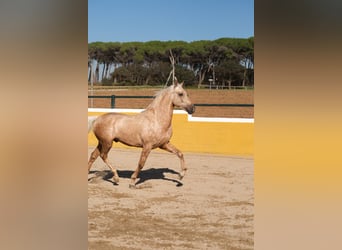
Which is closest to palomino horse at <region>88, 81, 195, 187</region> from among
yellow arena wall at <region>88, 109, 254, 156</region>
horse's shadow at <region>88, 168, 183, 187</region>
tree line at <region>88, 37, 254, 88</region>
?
horse's shadow at <region>88, 168, 183, 187</region>

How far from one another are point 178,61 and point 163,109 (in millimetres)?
13960

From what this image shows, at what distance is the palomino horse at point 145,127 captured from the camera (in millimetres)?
5957

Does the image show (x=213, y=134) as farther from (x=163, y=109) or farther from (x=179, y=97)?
(x=163, y=109)

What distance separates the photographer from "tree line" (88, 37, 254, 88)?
17.0m

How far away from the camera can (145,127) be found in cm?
603

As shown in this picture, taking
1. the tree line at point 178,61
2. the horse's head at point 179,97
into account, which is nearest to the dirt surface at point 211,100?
the tree line at point 178,61

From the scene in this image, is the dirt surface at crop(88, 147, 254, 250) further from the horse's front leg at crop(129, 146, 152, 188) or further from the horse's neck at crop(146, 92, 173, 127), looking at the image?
the horse's neck at crop(146, 92, 173, 127)

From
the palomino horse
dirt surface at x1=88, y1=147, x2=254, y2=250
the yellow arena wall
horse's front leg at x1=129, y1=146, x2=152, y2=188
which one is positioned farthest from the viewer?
the yellow arena wall

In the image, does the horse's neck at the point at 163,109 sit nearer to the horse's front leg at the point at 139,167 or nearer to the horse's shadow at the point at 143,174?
the horse's front leg at the point at 139,167

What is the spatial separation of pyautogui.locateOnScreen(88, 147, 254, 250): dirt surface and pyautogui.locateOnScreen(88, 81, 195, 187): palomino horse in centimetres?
34

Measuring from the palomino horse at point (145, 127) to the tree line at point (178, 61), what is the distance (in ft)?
30.7
